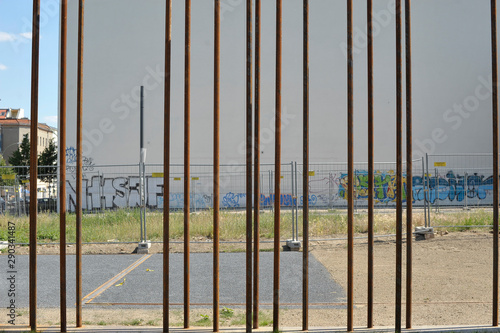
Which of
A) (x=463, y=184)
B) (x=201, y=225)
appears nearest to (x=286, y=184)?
(x=463, y=184)

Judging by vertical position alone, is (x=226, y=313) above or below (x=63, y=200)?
below

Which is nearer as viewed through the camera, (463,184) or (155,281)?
(155,281)

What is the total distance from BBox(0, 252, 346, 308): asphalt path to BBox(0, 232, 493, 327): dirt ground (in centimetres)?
44

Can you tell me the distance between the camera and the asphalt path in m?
6.54

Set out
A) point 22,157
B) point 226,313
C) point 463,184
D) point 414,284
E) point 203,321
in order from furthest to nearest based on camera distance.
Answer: point 22,157 < point 463,184 < point 414,284 < point 226,313 < point 203,321

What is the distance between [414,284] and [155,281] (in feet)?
13.7

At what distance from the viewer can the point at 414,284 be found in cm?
766

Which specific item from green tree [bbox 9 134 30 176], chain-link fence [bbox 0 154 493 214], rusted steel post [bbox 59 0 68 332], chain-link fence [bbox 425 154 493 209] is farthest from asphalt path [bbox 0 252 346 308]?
green tree [bbox 9 134 30 176]

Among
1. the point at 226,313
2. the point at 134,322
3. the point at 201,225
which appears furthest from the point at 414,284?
the point at 201,225

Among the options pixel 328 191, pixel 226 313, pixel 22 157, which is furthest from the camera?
pixel 22 157

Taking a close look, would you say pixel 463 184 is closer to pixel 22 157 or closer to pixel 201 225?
pixel 201 225

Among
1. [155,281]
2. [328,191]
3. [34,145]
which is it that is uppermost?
[34,145]

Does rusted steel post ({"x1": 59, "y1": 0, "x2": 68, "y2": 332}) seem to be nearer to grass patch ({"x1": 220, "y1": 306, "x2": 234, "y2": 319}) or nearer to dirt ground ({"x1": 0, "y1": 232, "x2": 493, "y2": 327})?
dirt ground ({"x1": 0, "y1": 232, "x2": 493, "y2": 327})

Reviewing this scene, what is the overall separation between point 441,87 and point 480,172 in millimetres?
6625
